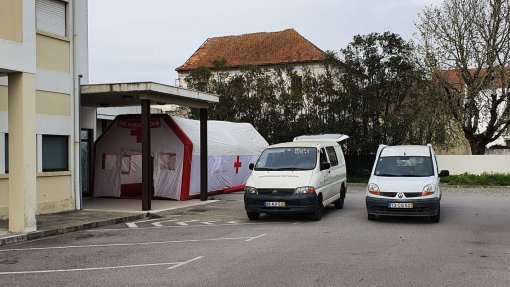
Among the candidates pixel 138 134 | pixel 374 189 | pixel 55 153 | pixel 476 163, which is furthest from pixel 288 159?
pixel 476 163

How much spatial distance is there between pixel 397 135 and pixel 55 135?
64.4 ft

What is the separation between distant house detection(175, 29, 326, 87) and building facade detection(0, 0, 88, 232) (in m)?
30.8

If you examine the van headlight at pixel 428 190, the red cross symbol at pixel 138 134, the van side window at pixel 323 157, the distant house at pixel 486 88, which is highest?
the distant house at pixel 486 88

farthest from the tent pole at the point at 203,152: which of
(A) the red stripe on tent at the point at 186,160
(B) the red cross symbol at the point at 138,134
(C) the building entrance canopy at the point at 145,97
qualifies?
(B) the red cross symbol at the point at 138,134

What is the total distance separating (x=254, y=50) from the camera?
52781 millimetres

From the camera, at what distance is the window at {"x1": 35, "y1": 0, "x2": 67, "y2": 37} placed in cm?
1559

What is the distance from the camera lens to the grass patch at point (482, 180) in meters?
27.7

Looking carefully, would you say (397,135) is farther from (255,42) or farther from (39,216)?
(255,42)

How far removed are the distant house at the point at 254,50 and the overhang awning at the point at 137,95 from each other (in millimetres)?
28291

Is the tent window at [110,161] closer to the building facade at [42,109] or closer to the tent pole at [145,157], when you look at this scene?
the building facade at [42,109]

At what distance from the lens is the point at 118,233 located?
41.6 feet

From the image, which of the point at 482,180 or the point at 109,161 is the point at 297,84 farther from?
the point at 109,161

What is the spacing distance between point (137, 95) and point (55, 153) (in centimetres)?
299

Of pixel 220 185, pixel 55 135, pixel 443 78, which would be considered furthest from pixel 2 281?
pixel 443 78
